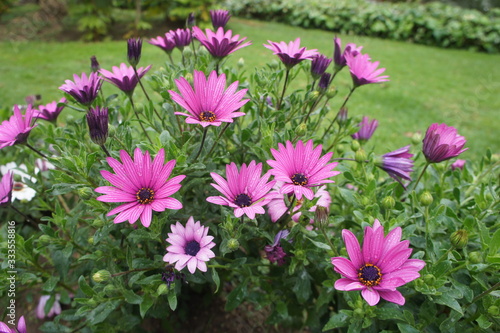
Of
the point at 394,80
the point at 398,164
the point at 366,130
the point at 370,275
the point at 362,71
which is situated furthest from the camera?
the point at 394,80

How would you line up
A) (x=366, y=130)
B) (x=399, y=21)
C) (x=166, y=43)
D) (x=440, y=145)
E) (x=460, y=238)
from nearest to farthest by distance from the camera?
(x=460, y=238) < (x=440, y=145) < (x=166, y=43) < (x=366, y=130) < (x=399, y=21)

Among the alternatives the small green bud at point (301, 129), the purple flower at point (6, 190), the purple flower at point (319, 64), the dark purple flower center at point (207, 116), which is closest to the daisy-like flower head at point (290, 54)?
the purple flower at point (319, 64)

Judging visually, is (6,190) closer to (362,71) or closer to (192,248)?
(192,248)

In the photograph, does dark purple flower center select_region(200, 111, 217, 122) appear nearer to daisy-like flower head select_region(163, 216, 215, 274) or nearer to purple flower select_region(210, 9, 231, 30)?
daisy-like flower head select_region(163, 216, 215, 274)

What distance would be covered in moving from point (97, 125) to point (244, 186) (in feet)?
1.60

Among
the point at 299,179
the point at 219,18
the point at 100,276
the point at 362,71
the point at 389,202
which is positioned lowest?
the point at 100,276

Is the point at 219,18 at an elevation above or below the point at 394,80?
above

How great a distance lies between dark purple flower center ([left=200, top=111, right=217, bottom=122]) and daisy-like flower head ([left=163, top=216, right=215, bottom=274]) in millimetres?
326

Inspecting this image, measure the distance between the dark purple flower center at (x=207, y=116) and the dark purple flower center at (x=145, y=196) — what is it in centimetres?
28

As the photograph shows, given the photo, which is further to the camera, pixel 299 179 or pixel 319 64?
pixel 319 64

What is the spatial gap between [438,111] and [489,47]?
4.79 meters

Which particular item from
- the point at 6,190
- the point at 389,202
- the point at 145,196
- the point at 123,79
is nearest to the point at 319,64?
the point at 389,202

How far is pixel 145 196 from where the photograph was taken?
1.09m

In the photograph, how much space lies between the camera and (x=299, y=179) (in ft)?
3.82
